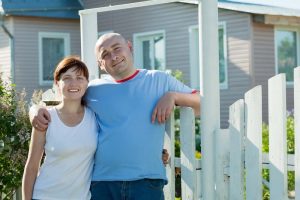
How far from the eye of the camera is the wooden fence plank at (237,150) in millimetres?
3656

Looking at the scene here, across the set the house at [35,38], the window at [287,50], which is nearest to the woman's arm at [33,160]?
the window at [287,50]

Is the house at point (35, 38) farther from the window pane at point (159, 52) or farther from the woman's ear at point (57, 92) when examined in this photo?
the woman's ear at point (57, 92)

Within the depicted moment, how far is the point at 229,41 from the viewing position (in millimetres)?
14602

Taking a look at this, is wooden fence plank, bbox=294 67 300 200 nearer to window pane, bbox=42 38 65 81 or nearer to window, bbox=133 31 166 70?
window, bbox=133 31 166 70

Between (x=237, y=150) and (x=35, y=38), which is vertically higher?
(x=35, y=38)

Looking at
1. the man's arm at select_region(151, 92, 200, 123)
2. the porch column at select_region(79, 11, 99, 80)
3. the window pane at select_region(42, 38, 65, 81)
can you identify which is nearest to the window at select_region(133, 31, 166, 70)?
the window pane at select_region(42, 38, 65, 81)

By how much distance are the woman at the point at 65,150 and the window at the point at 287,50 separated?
11.9 metres

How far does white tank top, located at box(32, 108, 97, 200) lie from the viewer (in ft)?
11.6

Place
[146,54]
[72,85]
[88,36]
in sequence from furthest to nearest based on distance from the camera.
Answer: [146,54] → [88,36] → [72,85]

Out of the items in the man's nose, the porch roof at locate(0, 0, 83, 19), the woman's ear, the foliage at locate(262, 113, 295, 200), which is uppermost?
the porch roof at locate(0, 0, 83, 19)

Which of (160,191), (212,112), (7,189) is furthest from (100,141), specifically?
(7,189)

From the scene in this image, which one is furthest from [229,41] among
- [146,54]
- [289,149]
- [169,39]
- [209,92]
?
[209,92]

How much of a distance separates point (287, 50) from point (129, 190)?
41.5 feet

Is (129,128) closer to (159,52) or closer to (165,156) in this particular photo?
(165,156)
